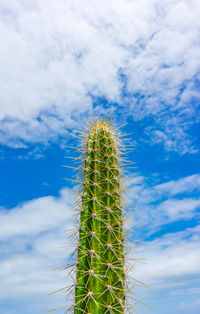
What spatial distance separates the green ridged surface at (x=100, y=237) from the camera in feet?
11.7

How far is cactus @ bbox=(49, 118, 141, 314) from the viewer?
3.57 metres

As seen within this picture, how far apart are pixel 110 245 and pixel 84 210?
1.92 ft

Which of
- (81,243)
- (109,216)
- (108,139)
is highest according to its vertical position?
(108,139)

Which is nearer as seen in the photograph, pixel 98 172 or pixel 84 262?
pixel 84 262

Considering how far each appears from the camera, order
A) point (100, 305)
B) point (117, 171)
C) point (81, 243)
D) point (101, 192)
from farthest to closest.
A: point (117, 171), point (101, 192), point (81, 243), point (100, 305)

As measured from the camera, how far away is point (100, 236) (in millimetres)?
3852

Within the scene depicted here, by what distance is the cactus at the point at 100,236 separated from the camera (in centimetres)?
357

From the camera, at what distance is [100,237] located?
3.85m

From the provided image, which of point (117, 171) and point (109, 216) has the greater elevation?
point (117, 171)

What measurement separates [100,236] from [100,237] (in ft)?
0.05

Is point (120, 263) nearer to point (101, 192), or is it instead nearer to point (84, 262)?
point (84, 262)

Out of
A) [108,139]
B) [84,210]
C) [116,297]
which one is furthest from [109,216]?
[108,139]

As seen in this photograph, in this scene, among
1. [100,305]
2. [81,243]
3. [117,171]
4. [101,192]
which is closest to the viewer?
[100,305]

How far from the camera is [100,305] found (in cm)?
353
